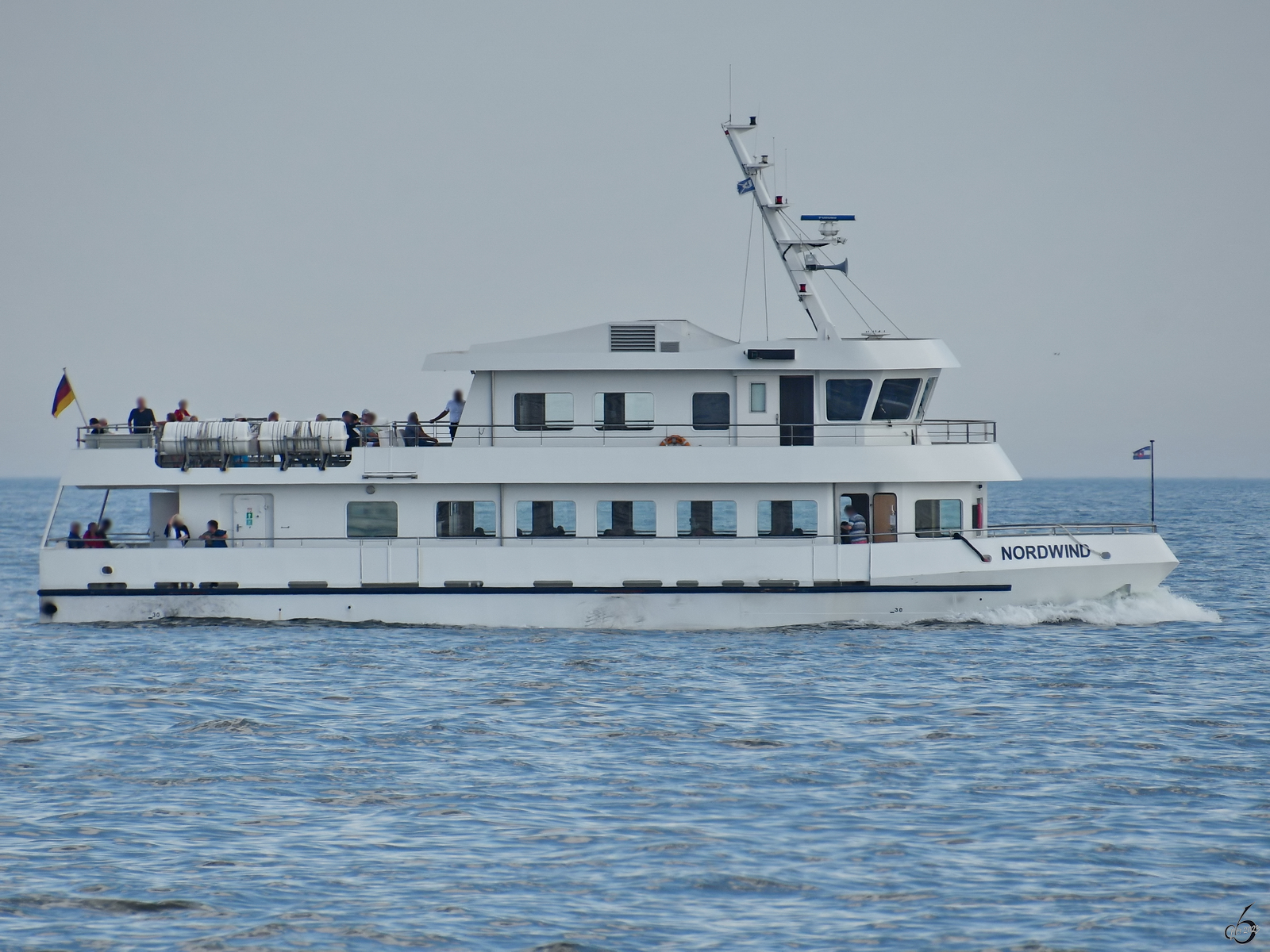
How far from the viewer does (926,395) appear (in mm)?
27078

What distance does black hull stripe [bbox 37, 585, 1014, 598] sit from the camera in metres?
25.2

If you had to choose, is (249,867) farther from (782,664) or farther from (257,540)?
(257,540)

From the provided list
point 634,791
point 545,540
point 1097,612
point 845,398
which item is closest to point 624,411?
point 545,540

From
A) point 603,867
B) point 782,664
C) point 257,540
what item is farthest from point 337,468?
point 603,867

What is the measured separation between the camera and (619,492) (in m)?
26.3

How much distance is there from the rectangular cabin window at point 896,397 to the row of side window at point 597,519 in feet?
7.42

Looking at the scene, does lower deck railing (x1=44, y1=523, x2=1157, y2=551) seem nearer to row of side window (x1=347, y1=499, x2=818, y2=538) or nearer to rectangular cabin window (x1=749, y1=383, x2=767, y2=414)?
row of side window (x1=347, y1=499, x2=818, y2=538)

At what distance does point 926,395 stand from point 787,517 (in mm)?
3693

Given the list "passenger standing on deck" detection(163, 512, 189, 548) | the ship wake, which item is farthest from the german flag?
the ship wake

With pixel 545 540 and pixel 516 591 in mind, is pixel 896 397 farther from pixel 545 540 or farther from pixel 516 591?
pixel 516 591

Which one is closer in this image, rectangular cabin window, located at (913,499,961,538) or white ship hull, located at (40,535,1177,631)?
white ship hull, located at (40,535,1177,631)

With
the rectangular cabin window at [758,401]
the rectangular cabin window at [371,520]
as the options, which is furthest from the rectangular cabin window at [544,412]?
the rectangular cabin window at [758,401]

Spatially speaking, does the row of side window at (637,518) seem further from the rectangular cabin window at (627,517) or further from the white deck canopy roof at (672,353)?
the white deck canopy roof at (672,353)

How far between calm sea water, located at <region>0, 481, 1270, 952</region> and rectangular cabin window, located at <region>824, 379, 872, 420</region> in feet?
13.3
